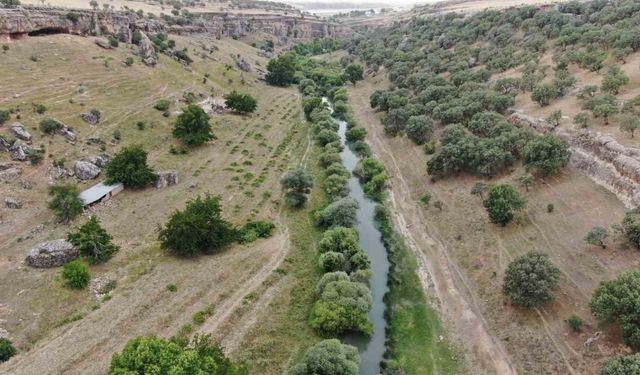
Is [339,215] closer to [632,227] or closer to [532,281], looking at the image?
[532,281]

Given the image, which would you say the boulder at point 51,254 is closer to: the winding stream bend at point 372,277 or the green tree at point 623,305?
the winding stream bend at point 372,277

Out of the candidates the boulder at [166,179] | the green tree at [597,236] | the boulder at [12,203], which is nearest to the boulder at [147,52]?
the boulder at [166,179]

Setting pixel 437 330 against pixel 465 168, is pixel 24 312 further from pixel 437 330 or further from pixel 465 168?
pixel 465 168

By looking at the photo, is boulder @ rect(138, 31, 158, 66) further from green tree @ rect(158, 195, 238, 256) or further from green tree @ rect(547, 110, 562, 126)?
green tree @ rect(547, 110, 562, 126)

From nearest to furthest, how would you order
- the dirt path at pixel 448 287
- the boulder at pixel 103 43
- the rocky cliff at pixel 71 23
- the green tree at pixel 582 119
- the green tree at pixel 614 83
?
the dirt path at pixel 448 287 → the green tree at pixel 582 119 → the green tree at pixel 614 83 → the rocky cliff at pixel 71 23 → the boulder at pixel 103 43

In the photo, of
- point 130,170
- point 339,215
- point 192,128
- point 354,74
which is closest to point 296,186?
point 339,215

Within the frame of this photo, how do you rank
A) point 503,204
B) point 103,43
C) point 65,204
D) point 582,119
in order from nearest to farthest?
point 503,204 → point 65,204 → point 582,119 → point 103,43
